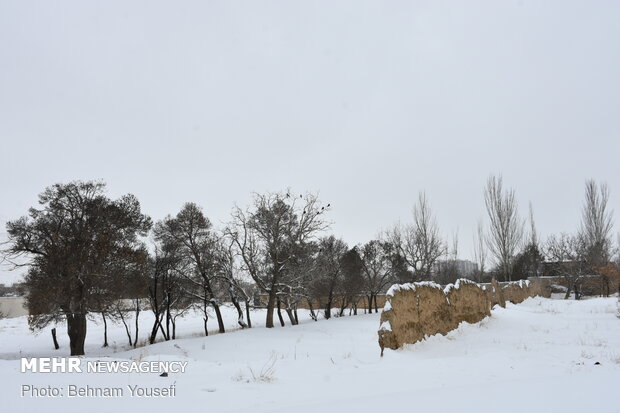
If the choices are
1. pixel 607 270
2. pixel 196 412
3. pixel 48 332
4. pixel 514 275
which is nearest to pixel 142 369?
pixel 196 412

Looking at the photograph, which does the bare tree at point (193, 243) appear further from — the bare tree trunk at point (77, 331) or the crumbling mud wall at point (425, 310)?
the crumbling mud wall at point (425, 310)

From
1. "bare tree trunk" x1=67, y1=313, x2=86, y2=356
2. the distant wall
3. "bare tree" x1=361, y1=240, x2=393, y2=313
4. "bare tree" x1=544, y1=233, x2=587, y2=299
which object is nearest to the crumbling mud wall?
"bare tree trunk" x1=67, y1=313, x2=86, y2=356

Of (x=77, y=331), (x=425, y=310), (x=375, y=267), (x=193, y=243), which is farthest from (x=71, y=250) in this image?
(x=375, y=267)

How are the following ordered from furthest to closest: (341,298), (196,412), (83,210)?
(341,298) < (83,210) < (196,412)

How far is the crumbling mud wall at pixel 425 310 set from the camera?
28.0ft

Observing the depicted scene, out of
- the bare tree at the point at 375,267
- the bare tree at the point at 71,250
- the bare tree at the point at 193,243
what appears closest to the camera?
the bare tree at the point at 71,250

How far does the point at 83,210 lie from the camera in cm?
1848

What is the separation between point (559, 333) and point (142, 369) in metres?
11.2

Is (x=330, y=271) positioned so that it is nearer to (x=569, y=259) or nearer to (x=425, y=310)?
(x=425, y=310)

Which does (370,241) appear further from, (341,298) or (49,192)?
(49,192)

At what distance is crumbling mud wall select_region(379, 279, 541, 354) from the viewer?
8.54 metres

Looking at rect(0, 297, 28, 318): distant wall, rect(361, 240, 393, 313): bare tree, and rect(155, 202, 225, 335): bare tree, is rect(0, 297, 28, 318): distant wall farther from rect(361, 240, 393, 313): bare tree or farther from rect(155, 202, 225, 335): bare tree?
rect(361, 240, 393, 313): bare tree

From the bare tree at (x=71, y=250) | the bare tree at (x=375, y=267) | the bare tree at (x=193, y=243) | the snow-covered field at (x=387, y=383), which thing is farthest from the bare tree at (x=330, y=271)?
the snow-covered field at (x=387, y=383)

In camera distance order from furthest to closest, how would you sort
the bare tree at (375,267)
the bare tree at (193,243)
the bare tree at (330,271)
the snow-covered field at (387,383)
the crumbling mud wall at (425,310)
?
Result: the bare tree at (375,267) < the bare tree at (330,271) < the bare tree at (193,243) < the crumbling mud wall at (425,310) < the snow-covered field at (387,383)
